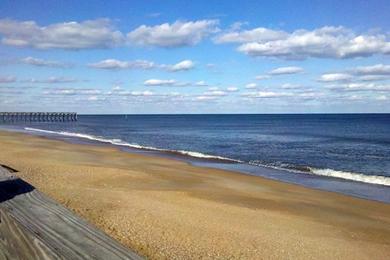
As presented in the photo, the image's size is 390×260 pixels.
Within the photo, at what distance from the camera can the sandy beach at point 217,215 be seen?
8.44m

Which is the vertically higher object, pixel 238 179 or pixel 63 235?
pixel 63 235

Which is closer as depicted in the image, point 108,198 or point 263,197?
point 108,198

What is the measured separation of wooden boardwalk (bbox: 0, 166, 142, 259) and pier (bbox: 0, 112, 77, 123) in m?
122

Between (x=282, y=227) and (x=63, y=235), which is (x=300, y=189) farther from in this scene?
(x=63, y=235)

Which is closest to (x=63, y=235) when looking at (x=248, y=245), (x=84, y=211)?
(x=248, y=245)

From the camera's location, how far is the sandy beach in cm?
844

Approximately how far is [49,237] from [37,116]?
13390 cm

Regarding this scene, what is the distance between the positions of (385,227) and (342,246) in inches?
144

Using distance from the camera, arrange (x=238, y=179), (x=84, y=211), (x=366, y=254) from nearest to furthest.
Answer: (x=366, y=254), (x=84, y=211), (x=238, y=179)

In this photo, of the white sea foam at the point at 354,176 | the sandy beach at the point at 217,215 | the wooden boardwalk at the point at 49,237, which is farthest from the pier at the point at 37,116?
the wooden boardwalk at the point at 49,237

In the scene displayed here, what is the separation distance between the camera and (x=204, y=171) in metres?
23.4

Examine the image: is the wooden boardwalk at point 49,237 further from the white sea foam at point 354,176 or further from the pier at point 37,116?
the pier at point 37,116

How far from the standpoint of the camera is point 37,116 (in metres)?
128

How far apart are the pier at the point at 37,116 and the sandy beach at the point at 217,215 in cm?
10825
